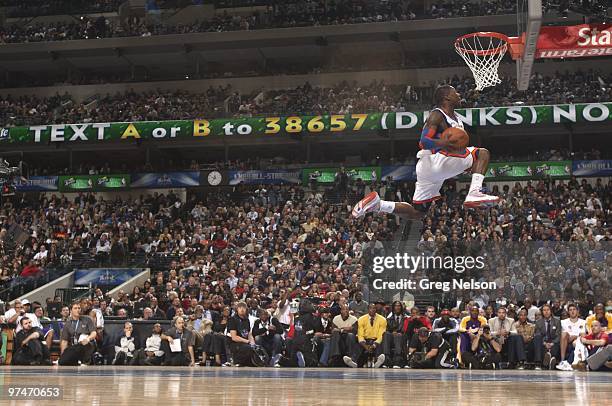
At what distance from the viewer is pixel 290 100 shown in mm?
34094

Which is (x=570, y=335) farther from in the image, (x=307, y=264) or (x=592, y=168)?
(x=592, y=168)

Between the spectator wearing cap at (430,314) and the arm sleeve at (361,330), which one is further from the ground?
the spectator wearing cap at (430,314)

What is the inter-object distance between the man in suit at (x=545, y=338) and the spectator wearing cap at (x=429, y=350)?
170cm

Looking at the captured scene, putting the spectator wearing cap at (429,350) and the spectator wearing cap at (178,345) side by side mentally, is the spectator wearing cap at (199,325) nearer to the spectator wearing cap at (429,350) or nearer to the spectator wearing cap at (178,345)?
the spectator wearing cap at (178,345)

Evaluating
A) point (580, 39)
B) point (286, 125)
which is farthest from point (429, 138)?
point (286, 125)

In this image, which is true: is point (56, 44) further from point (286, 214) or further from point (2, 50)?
point (286, 214)

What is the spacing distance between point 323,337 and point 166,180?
17.8m

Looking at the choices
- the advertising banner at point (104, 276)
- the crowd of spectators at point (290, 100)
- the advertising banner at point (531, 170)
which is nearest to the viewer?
the advertising banner at point (104, 276)

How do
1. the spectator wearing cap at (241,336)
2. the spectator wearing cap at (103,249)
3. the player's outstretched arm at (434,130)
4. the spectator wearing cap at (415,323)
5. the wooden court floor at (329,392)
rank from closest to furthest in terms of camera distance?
the wooden court floor at (329,392) → the player's outstretched arm at (434,130) → the spectator wearing cap at (415,323) → the spectator wearing cap at (241,336) → the spectator wearing cap at (103,249)

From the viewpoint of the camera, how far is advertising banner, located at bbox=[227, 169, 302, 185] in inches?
1270

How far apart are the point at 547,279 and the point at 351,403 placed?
1136 cm

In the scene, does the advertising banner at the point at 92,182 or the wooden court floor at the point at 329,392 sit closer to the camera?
the wooden court floor at the point at 329,392

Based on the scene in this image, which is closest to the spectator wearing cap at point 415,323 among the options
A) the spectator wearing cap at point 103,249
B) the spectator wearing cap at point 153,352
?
the spectator wearing cap at point 153,352

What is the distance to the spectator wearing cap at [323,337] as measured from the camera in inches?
677
